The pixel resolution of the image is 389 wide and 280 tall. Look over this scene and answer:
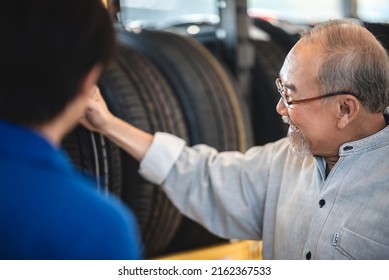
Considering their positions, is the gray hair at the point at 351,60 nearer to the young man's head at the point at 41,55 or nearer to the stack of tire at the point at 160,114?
the stack of tire at the point at 160,114

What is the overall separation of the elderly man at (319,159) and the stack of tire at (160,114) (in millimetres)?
125

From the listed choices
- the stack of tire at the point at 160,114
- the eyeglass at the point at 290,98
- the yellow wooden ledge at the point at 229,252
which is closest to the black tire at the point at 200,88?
the stack of tire at the point at 160,114

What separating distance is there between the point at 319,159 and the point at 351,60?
24 centimetres

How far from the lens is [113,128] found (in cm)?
158

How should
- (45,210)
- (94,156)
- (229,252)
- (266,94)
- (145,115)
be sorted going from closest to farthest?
(45,210)
(94,156)
(145,115)
(229,252)
(266,94)

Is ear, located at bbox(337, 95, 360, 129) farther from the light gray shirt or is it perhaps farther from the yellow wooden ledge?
the yellow wooden ledge

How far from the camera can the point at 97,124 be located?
1560 mm

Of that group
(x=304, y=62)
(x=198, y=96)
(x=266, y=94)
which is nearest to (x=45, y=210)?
(x=304, y=62)

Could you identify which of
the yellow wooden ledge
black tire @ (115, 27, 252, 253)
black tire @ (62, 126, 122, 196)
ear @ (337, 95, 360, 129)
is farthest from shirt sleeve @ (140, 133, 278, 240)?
the yellow wooden ledge

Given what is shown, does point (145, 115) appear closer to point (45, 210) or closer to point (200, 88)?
point (200, 88)

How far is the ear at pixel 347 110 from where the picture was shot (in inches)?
56.9

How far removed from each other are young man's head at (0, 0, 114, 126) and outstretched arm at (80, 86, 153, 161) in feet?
2.53
